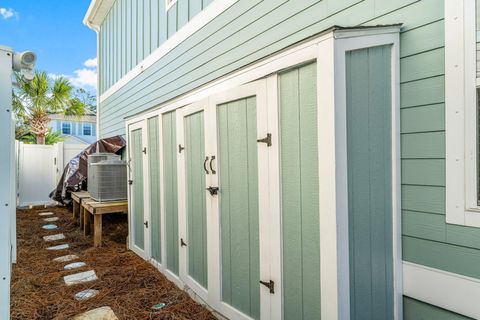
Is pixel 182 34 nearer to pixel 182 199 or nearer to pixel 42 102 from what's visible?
pixel 182 199

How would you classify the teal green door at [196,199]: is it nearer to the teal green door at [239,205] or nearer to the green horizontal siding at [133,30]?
the teal green door at [239,205]

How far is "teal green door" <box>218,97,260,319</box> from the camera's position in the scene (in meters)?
2.12

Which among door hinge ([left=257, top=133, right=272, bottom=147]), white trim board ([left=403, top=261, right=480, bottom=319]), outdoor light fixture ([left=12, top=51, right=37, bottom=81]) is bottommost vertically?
white trim board ([left=403, top=261, right=480, bottom=319])

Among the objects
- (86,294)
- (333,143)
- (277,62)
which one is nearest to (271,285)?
(333,143)

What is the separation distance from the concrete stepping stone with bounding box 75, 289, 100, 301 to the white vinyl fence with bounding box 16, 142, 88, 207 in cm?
655


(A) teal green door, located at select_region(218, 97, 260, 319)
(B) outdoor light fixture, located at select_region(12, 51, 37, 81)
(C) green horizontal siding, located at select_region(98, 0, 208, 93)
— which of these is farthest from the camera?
(C) green horizontal siding, located at select_region(98, 0, 208, 93)

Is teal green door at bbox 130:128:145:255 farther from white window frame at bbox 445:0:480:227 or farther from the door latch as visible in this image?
white window frame at bbox 445:0:480:227

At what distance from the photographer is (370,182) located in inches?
63.0

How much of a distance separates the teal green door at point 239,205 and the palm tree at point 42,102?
9307 mm

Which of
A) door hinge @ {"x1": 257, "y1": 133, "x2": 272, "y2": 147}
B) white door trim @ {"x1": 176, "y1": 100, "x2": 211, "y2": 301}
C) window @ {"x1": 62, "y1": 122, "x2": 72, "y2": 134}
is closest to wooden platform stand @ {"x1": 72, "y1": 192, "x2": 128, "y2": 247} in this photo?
white door trim @ {"x1": 176, "y1": 100, "x2": 211, "y2": 301}

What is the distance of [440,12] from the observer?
1.57m

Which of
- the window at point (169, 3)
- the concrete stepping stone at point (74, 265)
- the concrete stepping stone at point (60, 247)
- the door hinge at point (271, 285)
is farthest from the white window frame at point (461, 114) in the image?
the concrete stepping stone at point (60, 247)

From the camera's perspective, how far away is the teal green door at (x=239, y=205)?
2117 millimetres

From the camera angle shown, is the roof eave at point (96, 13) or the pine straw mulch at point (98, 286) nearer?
the pine straw mulch at point (98, 286)
